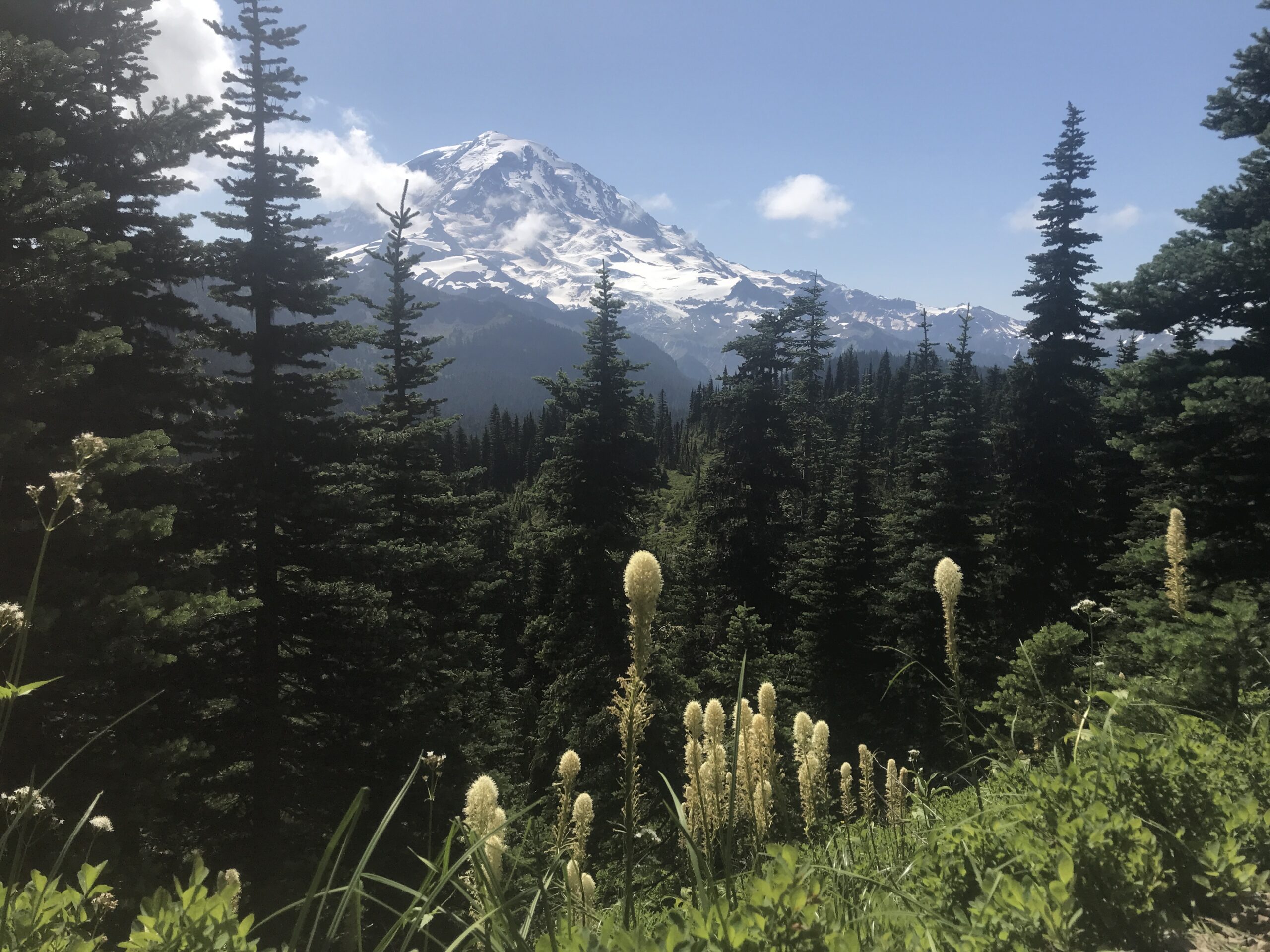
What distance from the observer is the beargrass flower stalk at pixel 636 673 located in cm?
202

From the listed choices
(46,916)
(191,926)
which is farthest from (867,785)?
(46,916)

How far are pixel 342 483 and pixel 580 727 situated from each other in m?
8.36

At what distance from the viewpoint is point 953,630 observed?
298 centimetres

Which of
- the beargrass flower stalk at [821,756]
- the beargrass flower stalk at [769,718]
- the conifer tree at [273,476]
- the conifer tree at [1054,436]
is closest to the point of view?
A: the beargrass flower stalk at [769,718]

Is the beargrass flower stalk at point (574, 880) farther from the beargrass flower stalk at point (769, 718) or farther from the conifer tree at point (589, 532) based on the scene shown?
the conifer tree at point (589, 532)

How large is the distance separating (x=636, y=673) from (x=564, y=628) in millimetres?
15933

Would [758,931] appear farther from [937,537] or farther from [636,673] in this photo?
[937,537]

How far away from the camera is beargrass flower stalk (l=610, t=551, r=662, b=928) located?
202 cm

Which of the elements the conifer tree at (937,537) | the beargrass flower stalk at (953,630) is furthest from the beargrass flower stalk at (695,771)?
the conifer tree at (937,537)

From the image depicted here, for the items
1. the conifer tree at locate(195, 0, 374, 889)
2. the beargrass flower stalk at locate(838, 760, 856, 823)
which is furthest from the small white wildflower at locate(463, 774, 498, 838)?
the conifer tree at locate(195, 0, 374, 889)

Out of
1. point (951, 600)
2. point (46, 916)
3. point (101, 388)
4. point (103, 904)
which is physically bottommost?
point (103, 904)

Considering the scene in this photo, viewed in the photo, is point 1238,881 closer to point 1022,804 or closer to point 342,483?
point 1022,804

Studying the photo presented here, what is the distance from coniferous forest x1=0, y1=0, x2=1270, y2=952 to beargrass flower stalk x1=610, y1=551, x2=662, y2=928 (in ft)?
0.07

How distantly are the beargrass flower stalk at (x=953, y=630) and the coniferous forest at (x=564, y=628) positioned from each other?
0.17 ft
